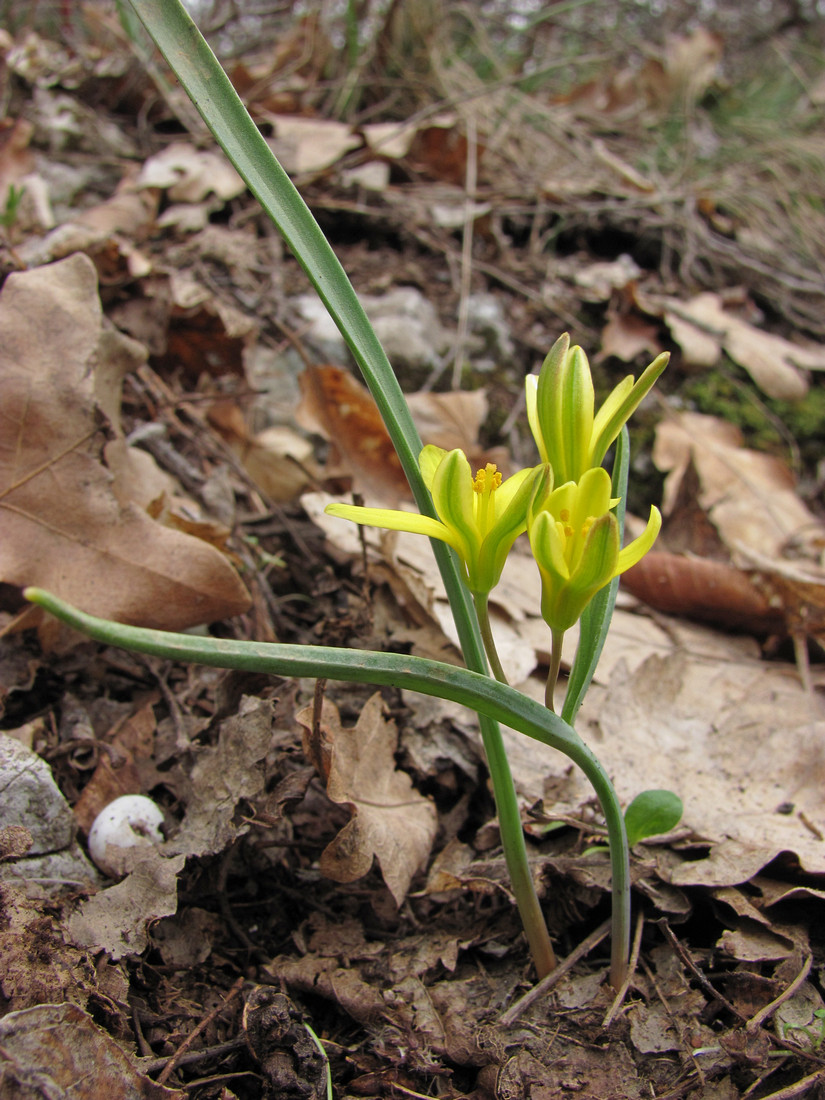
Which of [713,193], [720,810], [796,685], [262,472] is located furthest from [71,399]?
[713,193]

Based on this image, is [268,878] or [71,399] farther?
[71,399]

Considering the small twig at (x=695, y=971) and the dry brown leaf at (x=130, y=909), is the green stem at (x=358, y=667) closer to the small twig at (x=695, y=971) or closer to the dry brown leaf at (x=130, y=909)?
the small twig at (x=695, y=971)

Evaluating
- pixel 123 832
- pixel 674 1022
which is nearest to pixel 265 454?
pixel 123 832

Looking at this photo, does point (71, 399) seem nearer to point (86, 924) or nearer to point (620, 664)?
point (86, 924)

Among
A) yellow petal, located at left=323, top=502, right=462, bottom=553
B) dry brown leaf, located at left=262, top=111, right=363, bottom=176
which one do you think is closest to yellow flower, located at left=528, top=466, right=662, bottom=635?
yellow petal, located at left=323, top=502, right=462, bottom=553

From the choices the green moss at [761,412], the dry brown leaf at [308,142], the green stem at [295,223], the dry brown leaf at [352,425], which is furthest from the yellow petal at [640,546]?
the dry brown leaf at [308,142]

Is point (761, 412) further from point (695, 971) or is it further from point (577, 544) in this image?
point (577, 544)
